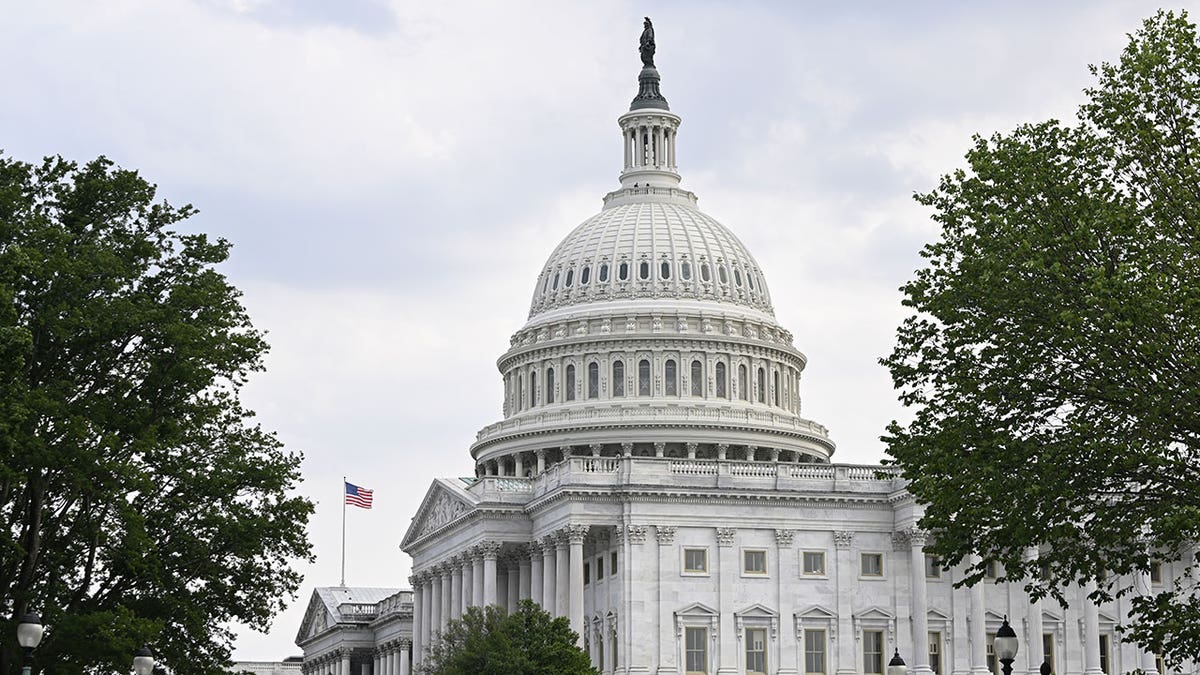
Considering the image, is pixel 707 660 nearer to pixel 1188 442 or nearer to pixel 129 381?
pixel 129 381

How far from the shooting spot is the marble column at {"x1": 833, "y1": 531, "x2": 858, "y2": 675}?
113562 mm

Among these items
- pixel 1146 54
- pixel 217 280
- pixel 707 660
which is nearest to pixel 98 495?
pixel 217 280

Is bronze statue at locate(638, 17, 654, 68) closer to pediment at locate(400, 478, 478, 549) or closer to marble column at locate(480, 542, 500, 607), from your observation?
pediment at locate(400, 478, 478, 549)

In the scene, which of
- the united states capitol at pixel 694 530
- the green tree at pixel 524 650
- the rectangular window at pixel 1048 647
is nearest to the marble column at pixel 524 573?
the united states capitol at pixel 694 530

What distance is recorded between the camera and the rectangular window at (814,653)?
11338 centimetres

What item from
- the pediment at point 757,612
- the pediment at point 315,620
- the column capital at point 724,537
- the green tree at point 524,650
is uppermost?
the pediment at point 315,620

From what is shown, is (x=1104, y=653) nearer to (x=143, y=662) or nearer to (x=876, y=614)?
(x=876, y=614)

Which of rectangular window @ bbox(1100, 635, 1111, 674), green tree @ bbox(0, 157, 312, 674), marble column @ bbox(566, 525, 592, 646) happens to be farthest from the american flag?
green tree @ bbox(0, 157, 312, 674)

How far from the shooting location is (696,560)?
373 feet

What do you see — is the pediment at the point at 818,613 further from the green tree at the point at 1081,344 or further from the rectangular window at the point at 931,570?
the green tree at the point at 1081,344

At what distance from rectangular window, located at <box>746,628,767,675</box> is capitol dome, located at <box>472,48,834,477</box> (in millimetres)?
29711

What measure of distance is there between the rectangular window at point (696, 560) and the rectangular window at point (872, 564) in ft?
27.6

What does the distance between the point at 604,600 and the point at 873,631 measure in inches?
550

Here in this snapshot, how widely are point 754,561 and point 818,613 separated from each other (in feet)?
13.7
